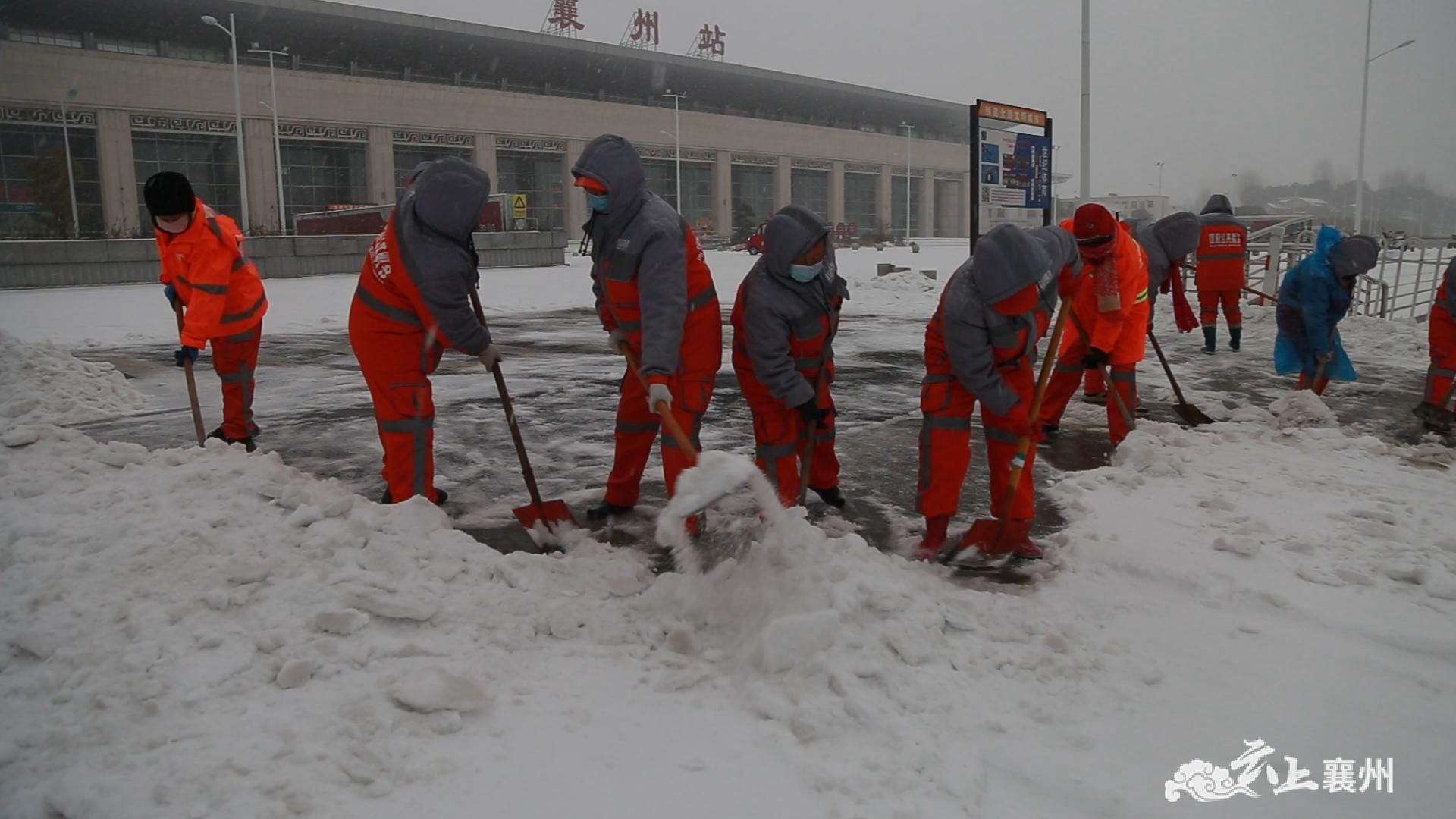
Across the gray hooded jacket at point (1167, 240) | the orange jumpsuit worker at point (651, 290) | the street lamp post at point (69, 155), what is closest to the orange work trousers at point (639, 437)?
the orange jumpsuit worker at point (651, 290)

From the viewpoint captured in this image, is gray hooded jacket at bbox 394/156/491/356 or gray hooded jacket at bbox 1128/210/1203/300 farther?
gray hooded jacket at bbox 1128/210/1203/300

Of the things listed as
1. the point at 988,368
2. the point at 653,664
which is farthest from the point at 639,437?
the point at 653,664

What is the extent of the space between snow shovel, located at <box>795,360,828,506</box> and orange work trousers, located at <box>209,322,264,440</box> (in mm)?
3290

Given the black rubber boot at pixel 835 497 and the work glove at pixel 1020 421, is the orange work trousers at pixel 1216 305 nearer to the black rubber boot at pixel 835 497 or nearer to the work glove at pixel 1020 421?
the black rubber boot at pixel 835 497

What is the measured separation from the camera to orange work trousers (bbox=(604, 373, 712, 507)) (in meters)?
4.02

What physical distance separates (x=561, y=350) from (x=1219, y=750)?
8.77 metres

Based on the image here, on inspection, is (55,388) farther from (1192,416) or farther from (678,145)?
(678,145)

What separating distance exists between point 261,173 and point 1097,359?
A: 39.4 meters

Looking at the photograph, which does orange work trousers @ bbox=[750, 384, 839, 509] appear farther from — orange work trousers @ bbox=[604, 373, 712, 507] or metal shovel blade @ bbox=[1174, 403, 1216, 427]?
metal shovel blade @ bbox=[1174, 403, 1216, 427]

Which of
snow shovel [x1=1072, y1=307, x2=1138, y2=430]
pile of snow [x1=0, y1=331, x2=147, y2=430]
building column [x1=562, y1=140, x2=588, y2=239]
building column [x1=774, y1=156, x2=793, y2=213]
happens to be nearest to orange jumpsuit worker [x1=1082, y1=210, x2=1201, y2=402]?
snow shovel [x1=1072, y1=307, x2=1138, y2=430]

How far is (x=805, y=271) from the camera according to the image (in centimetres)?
404

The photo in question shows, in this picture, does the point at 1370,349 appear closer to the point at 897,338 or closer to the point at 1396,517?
the point at 897,338

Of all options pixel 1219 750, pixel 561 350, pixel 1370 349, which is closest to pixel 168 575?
pixel 1219 750

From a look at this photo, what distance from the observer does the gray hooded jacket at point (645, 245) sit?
3750 mm
